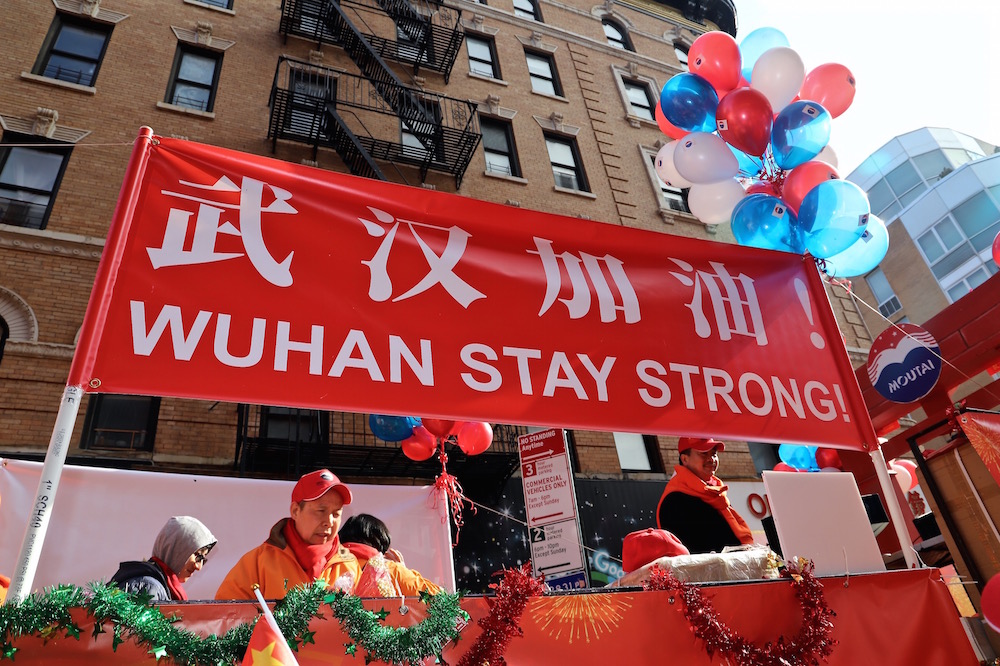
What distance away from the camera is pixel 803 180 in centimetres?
603

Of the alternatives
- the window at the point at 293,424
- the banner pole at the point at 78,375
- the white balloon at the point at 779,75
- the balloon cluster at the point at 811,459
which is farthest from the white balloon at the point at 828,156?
the window at the point at 293,424

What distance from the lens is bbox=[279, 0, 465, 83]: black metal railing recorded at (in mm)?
14383

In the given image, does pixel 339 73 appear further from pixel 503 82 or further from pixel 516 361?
pixel 516 361

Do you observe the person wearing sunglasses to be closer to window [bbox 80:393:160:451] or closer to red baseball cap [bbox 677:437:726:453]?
red baseball cap [bbox 677:437:726:453]

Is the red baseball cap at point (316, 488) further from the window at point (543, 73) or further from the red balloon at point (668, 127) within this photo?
the window at point (543, 73)

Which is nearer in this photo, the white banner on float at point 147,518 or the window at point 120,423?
the white banner on float at point 147,518

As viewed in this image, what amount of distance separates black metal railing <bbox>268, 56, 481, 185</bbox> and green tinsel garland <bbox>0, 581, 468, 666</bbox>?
1084 cm

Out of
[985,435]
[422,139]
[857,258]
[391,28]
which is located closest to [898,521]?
[985,435]

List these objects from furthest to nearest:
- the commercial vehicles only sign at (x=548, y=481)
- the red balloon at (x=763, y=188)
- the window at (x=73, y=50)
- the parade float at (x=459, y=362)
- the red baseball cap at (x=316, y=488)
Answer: the window at (x=73, y=50)
the commercial vehicles only sign at (x=548, y=481)
the red balloon at (x=763, y=188)
the red baseball cap at (x=316, y=488)
the parade float at (x=459, y=362)

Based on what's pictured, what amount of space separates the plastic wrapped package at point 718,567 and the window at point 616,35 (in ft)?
61.7

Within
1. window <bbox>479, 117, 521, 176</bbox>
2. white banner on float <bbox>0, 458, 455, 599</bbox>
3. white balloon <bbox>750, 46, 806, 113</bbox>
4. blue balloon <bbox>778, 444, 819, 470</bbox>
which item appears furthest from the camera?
window <bbox>479, 117, 521, 176</bbox>

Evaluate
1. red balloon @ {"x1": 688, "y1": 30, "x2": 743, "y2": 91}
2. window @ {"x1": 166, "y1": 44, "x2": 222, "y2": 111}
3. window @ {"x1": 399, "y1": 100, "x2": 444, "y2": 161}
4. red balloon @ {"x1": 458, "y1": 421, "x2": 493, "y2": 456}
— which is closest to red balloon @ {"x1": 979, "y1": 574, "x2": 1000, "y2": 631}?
red balloon @ {"x1": 458, "y1": 421, "x2": 493, "y2": 456}

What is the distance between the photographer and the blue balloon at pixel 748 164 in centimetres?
684

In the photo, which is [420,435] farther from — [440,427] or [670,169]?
[670,169]
